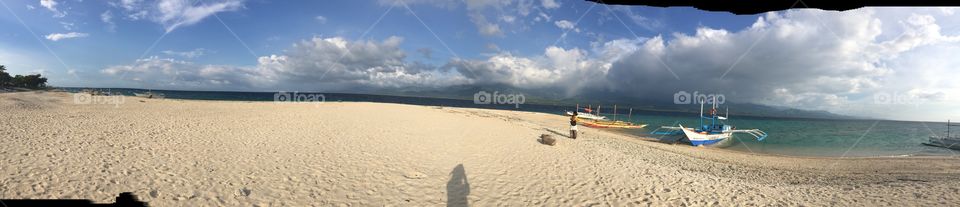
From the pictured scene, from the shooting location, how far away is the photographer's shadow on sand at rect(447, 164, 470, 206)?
10359 millimetres

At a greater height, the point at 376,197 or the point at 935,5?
the point at 935,5

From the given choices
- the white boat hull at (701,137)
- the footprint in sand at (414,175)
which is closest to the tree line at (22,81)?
the footprint in sand at (414,175)

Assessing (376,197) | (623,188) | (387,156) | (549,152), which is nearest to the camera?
(376,197)

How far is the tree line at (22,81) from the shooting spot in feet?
203

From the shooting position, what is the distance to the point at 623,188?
39.6 feet

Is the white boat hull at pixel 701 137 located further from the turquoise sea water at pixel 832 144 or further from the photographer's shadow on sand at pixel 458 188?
the photographer's shadow on sand at pixel 458 188

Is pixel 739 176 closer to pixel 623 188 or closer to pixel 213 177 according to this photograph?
pixel 623 188

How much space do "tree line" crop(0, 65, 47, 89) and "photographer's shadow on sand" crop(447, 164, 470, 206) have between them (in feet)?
280

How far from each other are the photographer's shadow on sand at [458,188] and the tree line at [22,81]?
8528cm

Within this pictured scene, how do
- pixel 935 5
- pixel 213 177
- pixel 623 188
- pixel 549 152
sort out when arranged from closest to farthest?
pixel 935 5 < pixel 213 177 < pixel 623 188 < pixel 549 152

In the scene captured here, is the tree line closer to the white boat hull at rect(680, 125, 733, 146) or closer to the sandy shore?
the sandy shore

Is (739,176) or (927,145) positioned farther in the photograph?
(927,145)

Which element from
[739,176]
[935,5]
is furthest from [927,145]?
[935,5]

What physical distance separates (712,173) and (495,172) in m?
9.31
